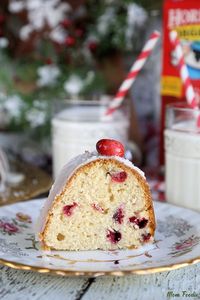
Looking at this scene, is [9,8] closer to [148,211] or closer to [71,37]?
[71,37]

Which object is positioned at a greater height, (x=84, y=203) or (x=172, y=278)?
(x=84, y=203)

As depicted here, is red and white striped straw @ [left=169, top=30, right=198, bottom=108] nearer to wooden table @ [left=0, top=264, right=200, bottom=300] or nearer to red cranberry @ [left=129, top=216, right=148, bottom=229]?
red cranberry @ [left=129, top=216, right=148, bottom=229]

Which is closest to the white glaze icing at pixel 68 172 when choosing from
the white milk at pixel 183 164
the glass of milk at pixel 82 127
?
the white milk at pixel 183 164

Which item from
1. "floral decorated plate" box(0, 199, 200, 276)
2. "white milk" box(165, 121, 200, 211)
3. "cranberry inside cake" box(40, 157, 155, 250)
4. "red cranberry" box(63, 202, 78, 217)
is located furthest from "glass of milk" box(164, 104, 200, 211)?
"red cranberry" box(63, 202, 78, 217)

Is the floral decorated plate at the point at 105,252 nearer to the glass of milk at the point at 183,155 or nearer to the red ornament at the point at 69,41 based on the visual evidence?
the glass of milk at the point at 183,155

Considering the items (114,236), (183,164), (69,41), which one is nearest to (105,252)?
(114,236)

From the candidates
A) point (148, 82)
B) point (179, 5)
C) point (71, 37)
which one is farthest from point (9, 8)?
point (179, 5)

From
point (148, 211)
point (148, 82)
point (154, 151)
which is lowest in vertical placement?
point (154, 151)
